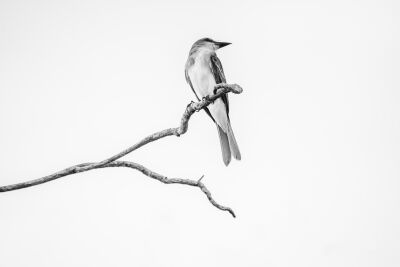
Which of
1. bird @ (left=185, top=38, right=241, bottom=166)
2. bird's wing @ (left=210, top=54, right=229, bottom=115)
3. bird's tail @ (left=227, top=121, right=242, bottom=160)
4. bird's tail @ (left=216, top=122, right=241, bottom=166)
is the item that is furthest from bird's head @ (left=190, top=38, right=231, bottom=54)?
bird's tail @ (left=227, top=121, right=242, bottom=160)

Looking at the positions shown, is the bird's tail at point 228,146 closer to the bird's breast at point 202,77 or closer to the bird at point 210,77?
the bird at point 210,77

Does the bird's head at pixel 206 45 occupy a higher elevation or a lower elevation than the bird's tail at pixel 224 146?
higher

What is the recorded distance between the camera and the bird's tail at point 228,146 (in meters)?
8.95

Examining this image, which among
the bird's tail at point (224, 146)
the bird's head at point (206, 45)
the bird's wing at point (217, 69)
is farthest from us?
the bird's head at point (206, 45)

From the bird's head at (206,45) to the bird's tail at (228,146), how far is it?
1.65m

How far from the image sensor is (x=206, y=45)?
34.0ft

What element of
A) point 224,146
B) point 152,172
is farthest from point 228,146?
point 152,172

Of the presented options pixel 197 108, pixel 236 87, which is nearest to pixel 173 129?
pixel 197 108

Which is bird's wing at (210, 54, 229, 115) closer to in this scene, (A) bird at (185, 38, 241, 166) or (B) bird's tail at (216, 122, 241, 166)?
(A) bird at (185, 38, 241, 166)

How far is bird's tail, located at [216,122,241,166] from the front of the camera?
352 inches

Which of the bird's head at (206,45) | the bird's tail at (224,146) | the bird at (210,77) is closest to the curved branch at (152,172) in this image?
the bird's tail at (224,146)

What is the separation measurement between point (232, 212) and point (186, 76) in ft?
19.7

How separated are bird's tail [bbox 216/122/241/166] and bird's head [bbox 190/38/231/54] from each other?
5.40ft

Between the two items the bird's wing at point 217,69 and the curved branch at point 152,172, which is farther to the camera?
the bird's wing at point 217,69
